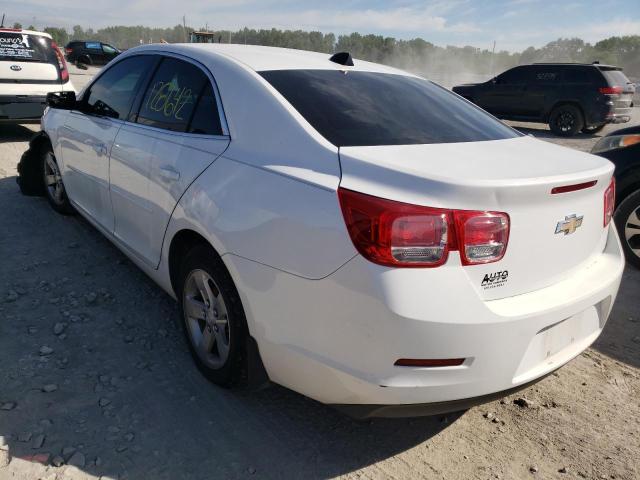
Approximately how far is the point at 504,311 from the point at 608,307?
34.1 inches

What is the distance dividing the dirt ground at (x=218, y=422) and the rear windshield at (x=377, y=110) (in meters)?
1.32

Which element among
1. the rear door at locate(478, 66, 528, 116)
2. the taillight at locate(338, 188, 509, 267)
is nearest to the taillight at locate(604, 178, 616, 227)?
the taillight at locate(338, 188, 509, 267)

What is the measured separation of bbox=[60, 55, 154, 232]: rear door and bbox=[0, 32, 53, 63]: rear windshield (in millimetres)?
4795

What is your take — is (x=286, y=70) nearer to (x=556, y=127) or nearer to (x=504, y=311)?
(x=504, y=311)

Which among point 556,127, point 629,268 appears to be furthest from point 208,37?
point 629,268

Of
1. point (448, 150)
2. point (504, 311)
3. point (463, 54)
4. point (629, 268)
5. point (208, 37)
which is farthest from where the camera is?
point (463, 54)

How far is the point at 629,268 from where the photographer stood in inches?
176

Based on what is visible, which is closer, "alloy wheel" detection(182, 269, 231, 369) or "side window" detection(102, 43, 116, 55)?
"alloy wheel" detection(182, 269, 231, 369)

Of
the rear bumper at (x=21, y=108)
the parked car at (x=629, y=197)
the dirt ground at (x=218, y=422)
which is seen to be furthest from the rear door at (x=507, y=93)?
the dirt ground at (x=218, y=422)

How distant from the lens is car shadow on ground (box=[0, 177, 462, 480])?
2197 millimetres

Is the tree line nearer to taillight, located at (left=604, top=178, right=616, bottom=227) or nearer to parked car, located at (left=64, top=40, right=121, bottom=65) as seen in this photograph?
parked car, located at (left=64, top=40, right=121, bottom=65)

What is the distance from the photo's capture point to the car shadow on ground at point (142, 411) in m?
2.20

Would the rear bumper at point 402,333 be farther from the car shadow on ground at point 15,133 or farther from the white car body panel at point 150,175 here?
the car shadow on ground at point 15,133

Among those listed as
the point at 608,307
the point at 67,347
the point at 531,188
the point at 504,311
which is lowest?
the point at 67,347
